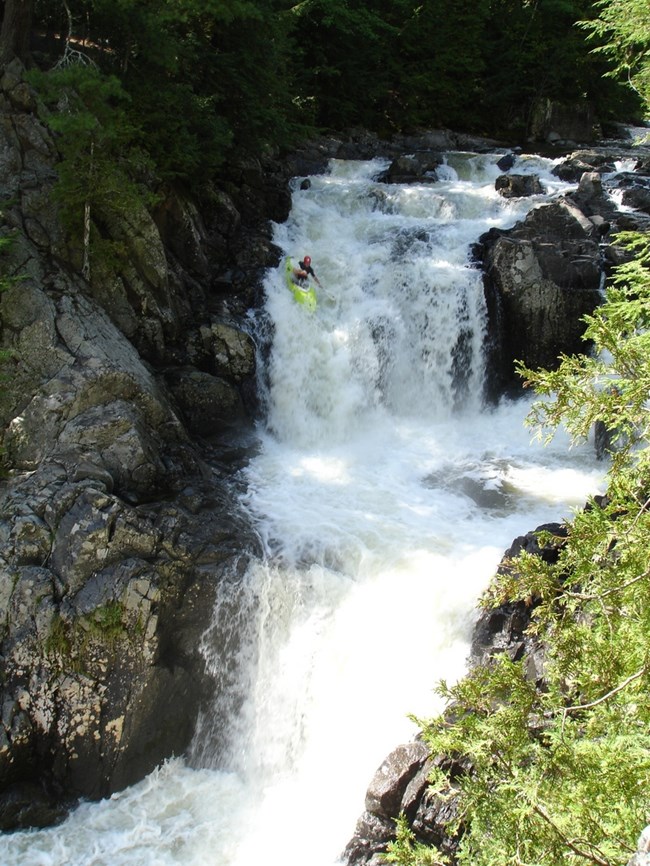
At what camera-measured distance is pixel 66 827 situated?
8.07m

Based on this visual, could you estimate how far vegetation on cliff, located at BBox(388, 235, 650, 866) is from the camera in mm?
3855

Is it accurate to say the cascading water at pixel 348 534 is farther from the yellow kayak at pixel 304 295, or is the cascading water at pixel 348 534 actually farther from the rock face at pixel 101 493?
the rock face at pixel 101 493

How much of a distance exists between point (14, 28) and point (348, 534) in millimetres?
10215

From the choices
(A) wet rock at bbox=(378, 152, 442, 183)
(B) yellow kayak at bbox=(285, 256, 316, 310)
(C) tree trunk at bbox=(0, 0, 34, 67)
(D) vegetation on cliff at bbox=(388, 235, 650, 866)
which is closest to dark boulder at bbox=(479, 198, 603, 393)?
(B) yellow kayak at bbox=(285, 256, 316, 310)

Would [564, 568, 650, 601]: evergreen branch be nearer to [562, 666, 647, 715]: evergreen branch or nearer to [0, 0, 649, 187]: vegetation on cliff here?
[562, 666, 647, 715]: evergreen branch

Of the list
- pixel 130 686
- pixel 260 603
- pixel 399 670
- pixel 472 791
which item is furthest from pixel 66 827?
pixel 472 791

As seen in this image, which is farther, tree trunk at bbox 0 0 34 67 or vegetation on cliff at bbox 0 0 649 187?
vegetation on cliff at bbox 0 0 649 187

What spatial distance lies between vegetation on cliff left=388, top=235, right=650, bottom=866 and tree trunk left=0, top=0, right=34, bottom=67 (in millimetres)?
11509

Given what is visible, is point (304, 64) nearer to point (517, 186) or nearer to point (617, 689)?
point (517, 186)

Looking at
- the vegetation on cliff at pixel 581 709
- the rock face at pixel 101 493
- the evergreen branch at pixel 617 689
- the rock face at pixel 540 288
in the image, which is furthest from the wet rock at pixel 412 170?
the evergreen branch at pixel 617 689

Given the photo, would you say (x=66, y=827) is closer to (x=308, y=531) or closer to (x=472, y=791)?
(x=308, y=531)

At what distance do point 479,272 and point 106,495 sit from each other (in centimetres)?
958

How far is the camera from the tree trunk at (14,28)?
11.9 metres

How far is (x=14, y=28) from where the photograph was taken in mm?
11938
